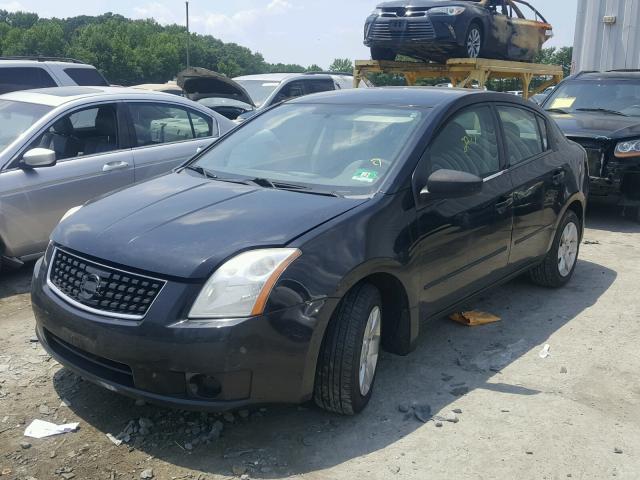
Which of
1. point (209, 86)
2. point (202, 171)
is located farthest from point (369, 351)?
point (209, 86)

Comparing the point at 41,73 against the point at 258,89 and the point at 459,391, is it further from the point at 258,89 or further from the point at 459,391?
the point at 459,391

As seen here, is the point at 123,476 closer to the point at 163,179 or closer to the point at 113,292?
the point at 113,292

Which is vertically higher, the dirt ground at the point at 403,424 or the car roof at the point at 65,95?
the car roof at the point at 65,95

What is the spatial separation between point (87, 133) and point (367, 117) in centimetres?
303

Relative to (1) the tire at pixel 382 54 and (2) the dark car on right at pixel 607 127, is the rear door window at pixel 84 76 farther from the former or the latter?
(2) the dark car on right at pixel 607 127

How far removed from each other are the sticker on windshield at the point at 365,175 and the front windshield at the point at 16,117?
336cm

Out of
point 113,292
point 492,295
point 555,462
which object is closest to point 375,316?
point 555,462

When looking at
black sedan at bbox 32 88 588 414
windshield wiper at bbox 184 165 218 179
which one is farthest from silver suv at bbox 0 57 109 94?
windshield wiper at bbox 184 165 218 179

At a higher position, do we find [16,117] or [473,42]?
[473,42]

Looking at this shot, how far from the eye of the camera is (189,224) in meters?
3.40

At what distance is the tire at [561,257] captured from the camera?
558cm

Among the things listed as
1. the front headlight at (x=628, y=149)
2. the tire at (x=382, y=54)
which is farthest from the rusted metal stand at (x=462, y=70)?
the front headlight at (x=628, y=149)

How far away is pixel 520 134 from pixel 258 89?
9.91 meters

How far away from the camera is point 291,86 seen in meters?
13.6
